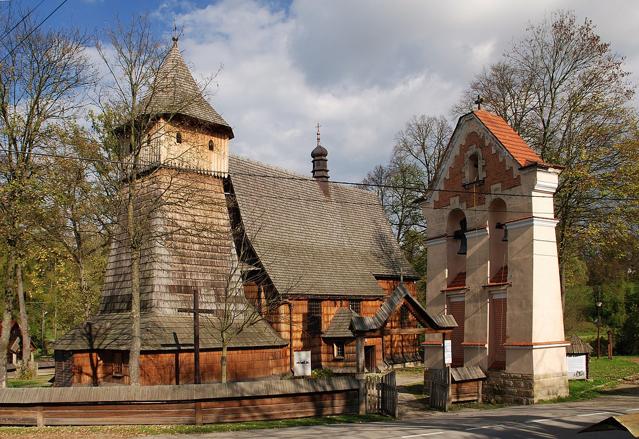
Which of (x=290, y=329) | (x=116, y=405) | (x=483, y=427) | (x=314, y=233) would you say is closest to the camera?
(x=483, y=427)

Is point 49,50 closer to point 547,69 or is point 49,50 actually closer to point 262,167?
point 262,167

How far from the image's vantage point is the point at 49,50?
24609mm

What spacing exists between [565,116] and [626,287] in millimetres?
23992

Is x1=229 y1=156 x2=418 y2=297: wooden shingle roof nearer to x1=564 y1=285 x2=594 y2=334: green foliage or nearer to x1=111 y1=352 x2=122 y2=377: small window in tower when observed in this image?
x1=111 y1=352 x2=122 y2=377: small window in tower

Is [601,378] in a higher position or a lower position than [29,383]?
higher

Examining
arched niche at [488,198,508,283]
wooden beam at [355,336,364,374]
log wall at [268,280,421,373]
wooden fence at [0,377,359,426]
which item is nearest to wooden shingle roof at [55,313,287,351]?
log wall at [268,280,421,373]

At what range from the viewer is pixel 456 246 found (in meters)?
22.4

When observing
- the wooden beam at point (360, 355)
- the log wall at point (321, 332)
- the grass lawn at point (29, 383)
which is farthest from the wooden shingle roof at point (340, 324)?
the grass lawn at point (29, 383)

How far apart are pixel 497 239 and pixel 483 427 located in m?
8.37

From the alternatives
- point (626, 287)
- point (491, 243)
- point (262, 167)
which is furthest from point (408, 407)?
point (626, 287)

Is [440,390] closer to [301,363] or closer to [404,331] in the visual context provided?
[404,331]

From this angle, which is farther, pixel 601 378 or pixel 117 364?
pixel 601 378

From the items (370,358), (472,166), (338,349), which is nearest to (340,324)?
(338,349)

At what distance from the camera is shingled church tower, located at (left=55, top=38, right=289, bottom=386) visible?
2183 cm
